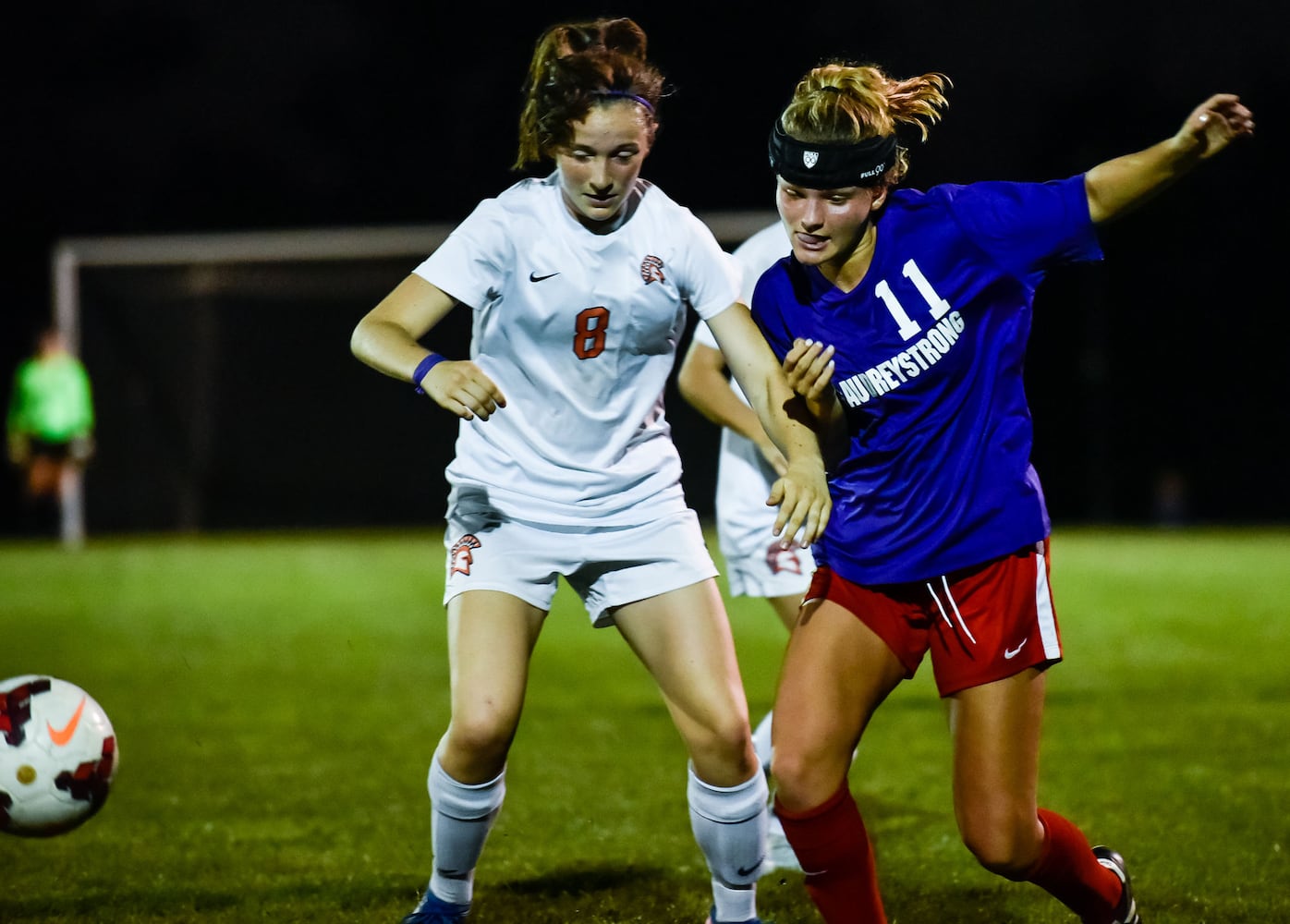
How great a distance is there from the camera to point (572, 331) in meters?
3.71

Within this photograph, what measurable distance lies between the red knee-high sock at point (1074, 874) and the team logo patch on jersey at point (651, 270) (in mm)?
1492

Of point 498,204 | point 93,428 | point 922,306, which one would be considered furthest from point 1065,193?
point 93,428

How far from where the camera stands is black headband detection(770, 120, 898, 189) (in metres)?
3.32

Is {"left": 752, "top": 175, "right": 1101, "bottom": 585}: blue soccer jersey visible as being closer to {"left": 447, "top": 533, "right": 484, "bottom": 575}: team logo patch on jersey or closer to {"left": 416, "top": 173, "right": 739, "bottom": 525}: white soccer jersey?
{"left": 416, "top": 173, "right": 739, "bottom": 525}: white soccer jersey

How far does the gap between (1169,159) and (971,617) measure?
40.6 inches

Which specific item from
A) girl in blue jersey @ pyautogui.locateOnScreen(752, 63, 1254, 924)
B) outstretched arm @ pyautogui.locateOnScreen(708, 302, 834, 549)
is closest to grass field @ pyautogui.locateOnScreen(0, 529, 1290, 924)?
girl in blue jersey @ pyautogui.locateOnScreen(752, 63, 1254, 924)

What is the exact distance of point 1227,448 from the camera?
2609 cm

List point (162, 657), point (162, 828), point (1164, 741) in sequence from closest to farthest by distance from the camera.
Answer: point (162, 828) → point (1164, 741) → point (162, 657)

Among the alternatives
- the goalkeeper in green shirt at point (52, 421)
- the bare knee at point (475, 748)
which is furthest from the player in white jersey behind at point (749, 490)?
the goalkeeper in green shirt at point (52, 421)

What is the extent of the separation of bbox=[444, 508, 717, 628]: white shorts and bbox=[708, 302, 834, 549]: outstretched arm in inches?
14.7

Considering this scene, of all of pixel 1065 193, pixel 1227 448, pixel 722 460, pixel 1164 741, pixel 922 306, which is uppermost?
pixel 1065 193

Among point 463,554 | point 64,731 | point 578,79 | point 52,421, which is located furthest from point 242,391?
point 578,79

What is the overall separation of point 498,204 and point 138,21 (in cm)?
3270

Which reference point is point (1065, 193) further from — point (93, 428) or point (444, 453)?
point (93, 428)
